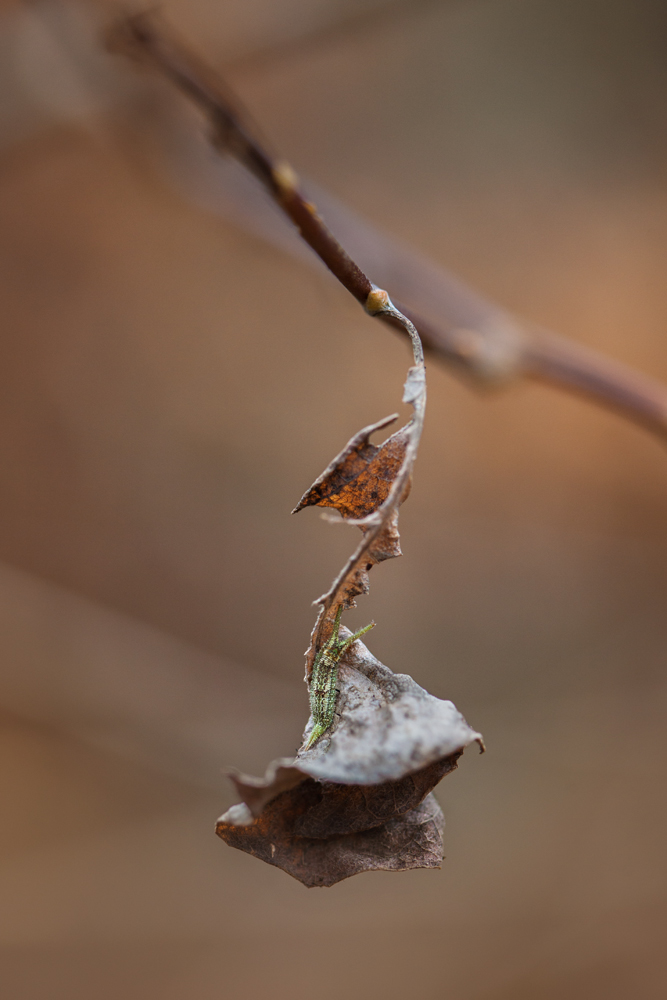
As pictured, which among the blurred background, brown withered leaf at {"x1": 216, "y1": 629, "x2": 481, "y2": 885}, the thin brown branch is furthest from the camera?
the blurred background

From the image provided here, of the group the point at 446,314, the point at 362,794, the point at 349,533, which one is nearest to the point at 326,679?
the point at 362,794

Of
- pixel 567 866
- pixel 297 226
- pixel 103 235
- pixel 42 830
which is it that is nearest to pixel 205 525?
pixel 103 235

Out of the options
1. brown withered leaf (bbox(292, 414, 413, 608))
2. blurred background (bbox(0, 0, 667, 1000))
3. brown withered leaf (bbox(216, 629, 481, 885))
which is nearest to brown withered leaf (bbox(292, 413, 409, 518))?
brown withered leaf (bbox(292, 414, 413, 608))

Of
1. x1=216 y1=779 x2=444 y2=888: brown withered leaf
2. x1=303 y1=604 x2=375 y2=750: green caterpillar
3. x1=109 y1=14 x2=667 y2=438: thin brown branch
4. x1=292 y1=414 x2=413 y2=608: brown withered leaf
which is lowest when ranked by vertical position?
x1=216 y1=779 x2=444 y2=888: brown withered leaf

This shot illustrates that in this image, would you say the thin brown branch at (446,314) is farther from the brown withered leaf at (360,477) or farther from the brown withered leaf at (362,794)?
the brown withered leaf at (362,794)

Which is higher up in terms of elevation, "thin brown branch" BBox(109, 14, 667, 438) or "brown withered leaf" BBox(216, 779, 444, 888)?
"thin brown branch" BBox(109, 14, 667, 438)

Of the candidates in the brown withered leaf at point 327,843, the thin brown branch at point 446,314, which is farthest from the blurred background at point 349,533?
the brown withered leaf at point 327,843

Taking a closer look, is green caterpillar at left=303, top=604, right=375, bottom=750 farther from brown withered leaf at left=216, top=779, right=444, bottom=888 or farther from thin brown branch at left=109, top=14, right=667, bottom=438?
thin brown branch at left=109, top=14, right=667, bottom=438
